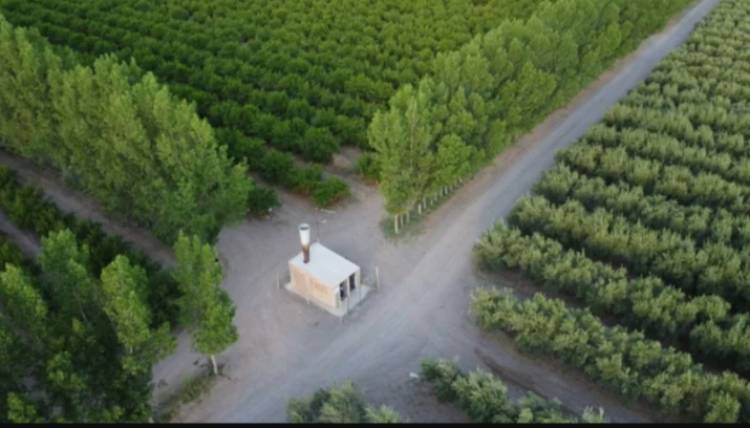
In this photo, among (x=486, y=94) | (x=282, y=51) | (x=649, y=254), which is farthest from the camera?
(x=282, y=51)

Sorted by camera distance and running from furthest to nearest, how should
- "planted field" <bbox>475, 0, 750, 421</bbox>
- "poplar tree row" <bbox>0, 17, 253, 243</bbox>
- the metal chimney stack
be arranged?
"poplar tree row" <bbox>0, 17, 253, 243</bbox> → the metal chimney stack → "planted field" <bbox>475, 0, 750, 421</bbox>

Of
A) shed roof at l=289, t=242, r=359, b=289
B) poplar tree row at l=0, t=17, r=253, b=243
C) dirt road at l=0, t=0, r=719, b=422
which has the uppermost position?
poplar tree row at l=0, t=17, r=253, b=243

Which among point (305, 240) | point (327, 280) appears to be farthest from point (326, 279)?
point (305, 240)

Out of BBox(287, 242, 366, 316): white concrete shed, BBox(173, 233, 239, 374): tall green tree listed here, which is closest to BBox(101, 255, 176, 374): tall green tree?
BBox(173, 233, 239, 374): tall green tree

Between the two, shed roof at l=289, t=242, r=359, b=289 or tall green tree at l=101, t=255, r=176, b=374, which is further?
shed roof at l=289, t=242, r=359, b=289

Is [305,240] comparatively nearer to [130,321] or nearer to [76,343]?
[130,321]

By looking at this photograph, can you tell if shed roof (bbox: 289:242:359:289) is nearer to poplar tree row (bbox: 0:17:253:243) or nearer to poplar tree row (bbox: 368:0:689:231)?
poplar tree row (bbox: 0:17:253:243)
